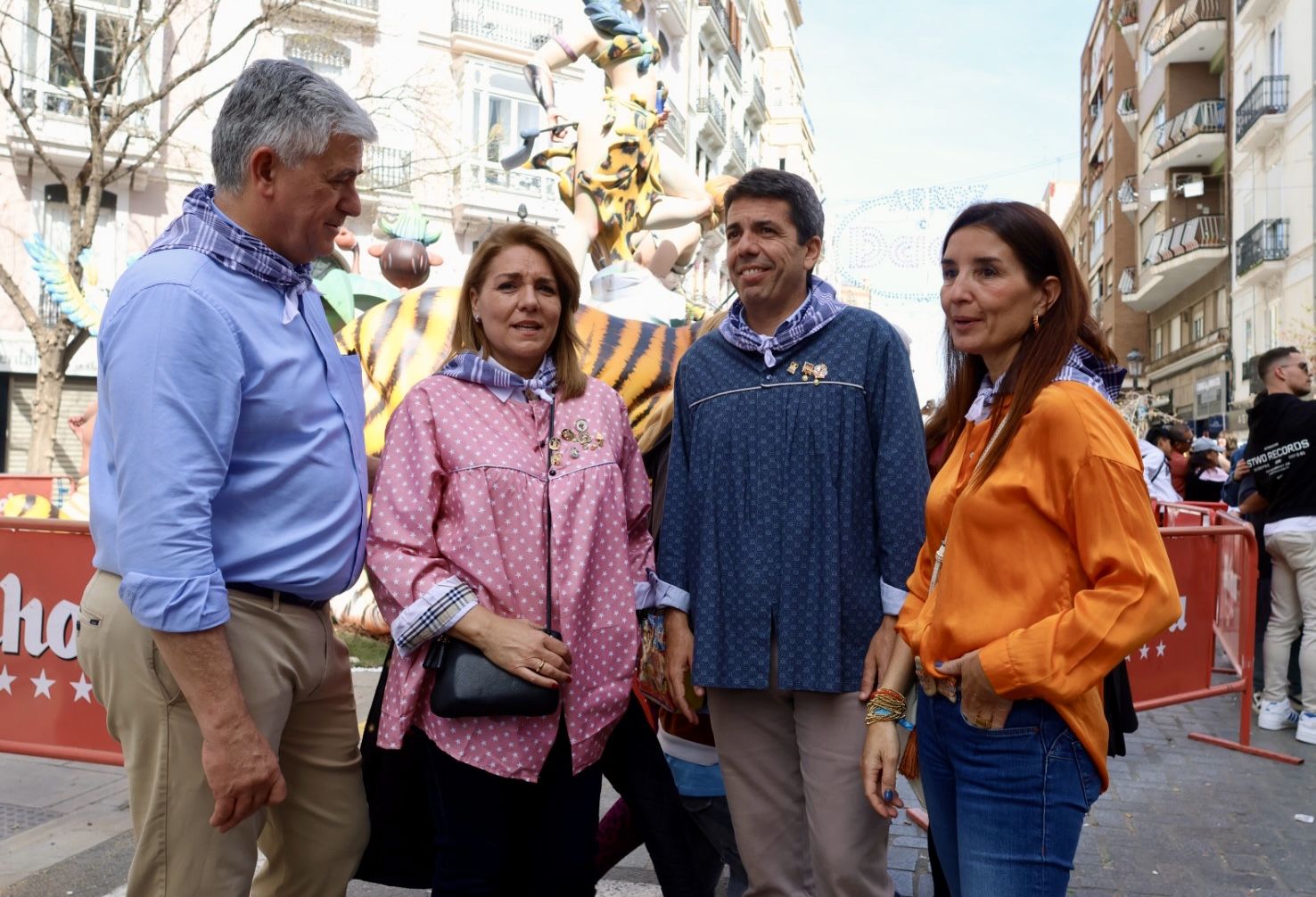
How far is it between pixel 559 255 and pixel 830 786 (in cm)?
134

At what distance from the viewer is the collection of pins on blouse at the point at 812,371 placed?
7.93 ft

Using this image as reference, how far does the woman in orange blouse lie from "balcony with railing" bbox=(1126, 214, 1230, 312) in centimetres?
3102

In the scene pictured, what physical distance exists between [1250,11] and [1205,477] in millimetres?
19789

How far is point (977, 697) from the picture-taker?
1.90 meters

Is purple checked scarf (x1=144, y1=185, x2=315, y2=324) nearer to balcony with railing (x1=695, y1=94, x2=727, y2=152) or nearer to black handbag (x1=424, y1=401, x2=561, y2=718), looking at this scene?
black handbag (x1=424, y1=401, x2=561, y2=718)

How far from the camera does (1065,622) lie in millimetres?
1792

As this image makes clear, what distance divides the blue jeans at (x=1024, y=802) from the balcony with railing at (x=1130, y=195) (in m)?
38.1

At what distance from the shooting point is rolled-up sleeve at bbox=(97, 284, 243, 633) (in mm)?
1837

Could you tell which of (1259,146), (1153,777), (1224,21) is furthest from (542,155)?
(1224,21)

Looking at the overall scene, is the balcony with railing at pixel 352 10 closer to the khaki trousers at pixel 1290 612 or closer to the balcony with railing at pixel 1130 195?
the khaki trousers at pixel 1290 612

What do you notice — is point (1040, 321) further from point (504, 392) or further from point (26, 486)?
point (26, 486)

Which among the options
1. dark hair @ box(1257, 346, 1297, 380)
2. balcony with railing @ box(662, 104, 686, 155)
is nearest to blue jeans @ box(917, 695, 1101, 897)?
dark hair @ box(1257, 346, 1297, 380)

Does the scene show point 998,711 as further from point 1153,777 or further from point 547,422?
point 1153,777

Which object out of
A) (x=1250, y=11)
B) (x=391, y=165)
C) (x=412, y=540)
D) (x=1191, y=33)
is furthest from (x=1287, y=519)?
(x=1191, y=33)
